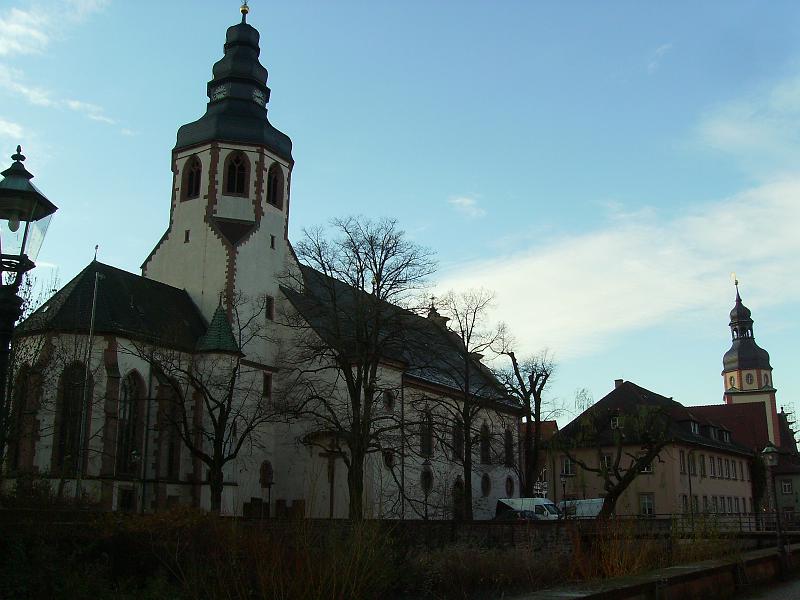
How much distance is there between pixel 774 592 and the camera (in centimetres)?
1262

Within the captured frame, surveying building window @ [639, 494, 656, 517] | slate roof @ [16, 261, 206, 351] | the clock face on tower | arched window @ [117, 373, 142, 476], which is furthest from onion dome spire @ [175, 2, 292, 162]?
building window @ [639, 494, 656, 517]

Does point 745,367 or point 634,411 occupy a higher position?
point 745,367

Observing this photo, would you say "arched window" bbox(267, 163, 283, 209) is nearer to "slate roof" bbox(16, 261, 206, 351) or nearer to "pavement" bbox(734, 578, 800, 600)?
"slate roof" bbox(16, 261, 206, 351)

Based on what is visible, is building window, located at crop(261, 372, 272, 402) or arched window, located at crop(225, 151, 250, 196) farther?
arched window, located at crop(225, 151, 250, 196)

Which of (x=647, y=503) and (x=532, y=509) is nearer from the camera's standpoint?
(x=532, y=509)

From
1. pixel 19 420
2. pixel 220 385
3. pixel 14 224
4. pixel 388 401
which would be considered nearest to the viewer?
pixel 14 224

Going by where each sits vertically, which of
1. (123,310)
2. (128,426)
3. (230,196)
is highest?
(230,196)

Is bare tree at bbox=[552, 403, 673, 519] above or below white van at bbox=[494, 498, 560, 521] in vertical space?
above

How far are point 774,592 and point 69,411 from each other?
27850mm

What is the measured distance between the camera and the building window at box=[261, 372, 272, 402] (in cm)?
4019

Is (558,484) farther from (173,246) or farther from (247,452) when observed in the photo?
(173,246)

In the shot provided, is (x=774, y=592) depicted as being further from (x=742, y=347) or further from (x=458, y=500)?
(x=742, y=347)

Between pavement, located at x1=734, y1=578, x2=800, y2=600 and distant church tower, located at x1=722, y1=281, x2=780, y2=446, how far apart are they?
90961mm

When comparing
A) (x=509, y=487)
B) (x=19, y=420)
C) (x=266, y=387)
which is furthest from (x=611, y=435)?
(x=19, y=420)
